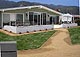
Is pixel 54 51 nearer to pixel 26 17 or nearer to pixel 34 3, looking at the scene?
pixel 26 17

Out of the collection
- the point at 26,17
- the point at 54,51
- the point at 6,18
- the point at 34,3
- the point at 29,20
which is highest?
Answer: the point at 34,3

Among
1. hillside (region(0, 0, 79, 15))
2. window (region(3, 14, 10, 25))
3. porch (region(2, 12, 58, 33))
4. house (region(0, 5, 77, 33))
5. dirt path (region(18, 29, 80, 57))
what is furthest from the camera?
hillside (region(0, 0, 79, 15))

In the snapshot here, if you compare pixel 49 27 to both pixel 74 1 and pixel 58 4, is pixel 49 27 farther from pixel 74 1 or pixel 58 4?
A: pixel 74 1

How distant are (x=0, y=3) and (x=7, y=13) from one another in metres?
9.05

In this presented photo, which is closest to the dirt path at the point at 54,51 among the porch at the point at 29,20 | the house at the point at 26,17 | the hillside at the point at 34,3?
the porch at the point at 29,20

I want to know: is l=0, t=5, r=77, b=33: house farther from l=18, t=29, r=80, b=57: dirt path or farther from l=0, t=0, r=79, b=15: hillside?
l=18, t=29, r=80, b=57: dirt path

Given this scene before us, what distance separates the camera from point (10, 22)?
113 feet

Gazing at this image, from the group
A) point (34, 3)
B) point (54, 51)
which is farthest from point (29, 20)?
point (54, 51)

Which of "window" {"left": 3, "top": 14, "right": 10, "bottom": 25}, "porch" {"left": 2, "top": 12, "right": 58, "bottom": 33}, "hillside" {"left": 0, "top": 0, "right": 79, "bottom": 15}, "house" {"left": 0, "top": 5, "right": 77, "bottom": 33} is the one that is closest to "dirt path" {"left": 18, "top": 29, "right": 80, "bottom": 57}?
"porch" {"left": 2, "top": 12, "right": 58, "bottom": 33}

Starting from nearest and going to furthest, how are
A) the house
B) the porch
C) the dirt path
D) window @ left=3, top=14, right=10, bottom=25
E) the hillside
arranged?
the dirt path → the porch → the house → window @ left=3, top=14, right=10, bottom=25 → the hillside

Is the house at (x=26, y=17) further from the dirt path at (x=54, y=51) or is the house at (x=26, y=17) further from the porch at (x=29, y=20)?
the dirt path at (x=54, y=51)

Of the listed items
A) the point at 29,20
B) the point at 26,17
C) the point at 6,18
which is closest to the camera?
the point at 6,18

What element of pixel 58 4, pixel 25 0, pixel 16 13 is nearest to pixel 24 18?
pixel 16 13

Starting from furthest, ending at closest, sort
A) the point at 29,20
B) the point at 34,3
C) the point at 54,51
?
the point at 34,3 → the point at 29,20 → the point at 54,51
